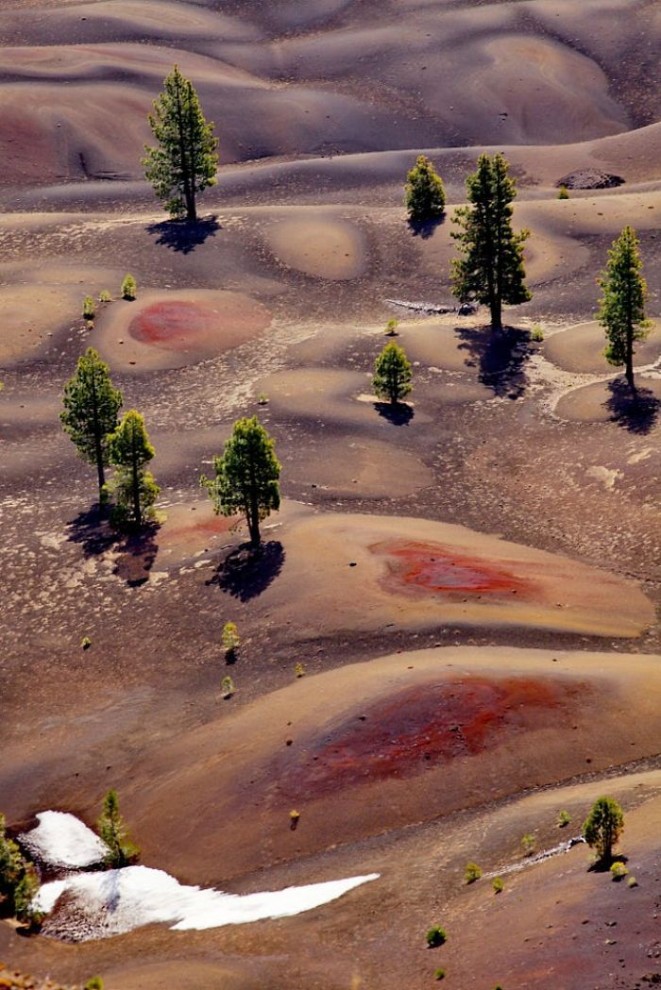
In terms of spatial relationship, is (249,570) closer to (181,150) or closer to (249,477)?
(249,477)

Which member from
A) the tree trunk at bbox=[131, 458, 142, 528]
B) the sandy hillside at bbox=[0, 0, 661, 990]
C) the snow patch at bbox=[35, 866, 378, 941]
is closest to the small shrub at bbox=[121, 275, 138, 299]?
the sandy hillside at bbox=[0, 0, 661, 990]

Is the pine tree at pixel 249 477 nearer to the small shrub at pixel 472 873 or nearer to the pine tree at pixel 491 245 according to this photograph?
the small shrub at pixel 472 873

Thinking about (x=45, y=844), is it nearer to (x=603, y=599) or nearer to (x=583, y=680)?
(x=583, y=680)

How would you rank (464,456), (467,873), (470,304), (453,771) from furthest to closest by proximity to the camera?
1. (470,304)
2. (464,456)
3. (453,771)
4. (467,873)

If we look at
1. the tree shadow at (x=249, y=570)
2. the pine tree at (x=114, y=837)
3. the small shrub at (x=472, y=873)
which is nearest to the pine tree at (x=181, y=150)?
the tree shadow at (x=249, y=570)

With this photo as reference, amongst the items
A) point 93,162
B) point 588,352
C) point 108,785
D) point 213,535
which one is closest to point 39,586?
point 213,535

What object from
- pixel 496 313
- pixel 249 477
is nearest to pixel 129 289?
pixel 496 313
